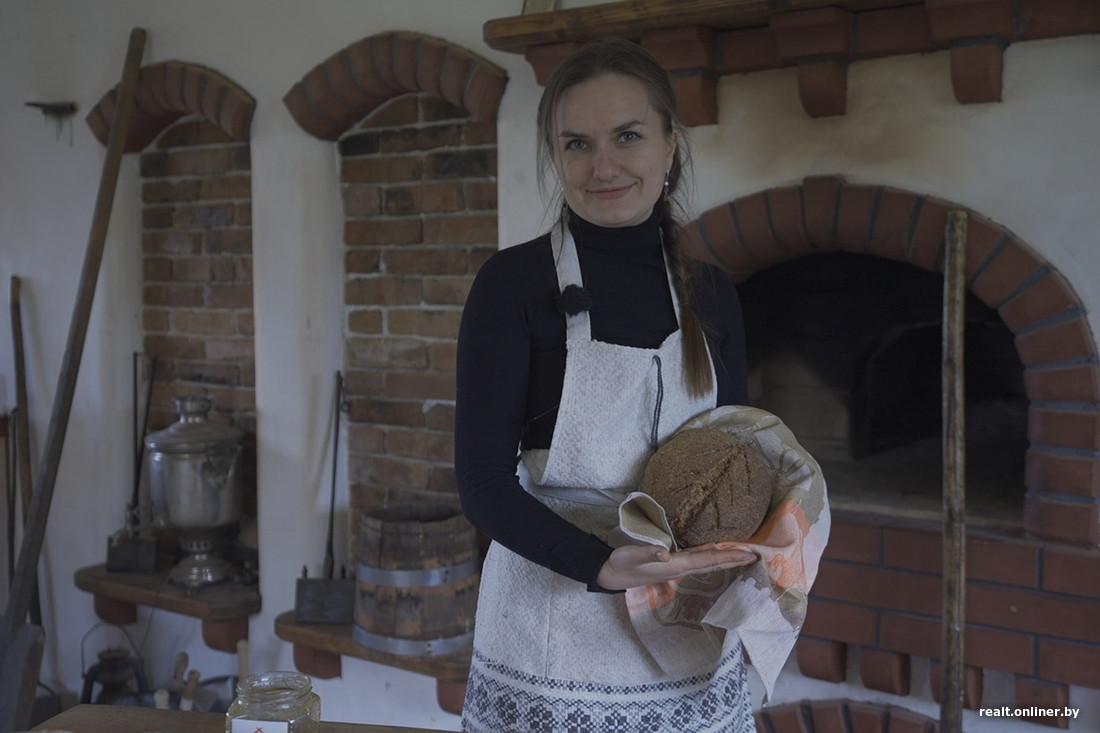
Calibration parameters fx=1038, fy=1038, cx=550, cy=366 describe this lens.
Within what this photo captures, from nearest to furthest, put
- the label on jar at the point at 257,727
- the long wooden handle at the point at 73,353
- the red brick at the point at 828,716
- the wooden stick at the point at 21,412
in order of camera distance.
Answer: the label on jar at the point at 257,727, the red brick at the point at 828,716, the long wooden handle at the point at 73,353, the wooden stick at the point at 21,412

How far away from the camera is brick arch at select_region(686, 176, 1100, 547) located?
1851mm

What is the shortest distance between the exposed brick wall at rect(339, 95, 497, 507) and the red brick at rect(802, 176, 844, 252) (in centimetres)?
83

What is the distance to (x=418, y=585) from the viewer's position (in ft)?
7.85

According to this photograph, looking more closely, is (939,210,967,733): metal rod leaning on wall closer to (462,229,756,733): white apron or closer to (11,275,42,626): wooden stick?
(462,229,756,733): white apron

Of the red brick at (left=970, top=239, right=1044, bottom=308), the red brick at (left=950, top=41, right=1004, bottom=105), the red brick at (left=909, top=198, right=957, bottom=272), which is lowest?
the red brick at (left=970, top=239, right=1044, bottom=308)

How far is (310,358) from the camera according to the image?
112 inches

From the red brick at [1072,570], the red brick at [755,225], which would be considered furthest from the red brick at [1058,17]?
the red brick at [1072,570]

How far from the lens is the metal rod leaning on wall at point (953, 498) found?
1.87m

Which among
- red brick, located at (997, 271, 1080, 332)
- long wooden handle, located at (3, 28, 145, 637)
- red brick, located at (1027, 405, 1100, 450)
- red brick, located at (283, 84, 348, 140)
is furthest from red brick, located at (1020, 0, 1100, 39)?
long wooden handle, located at (3, 28, 145, 637)

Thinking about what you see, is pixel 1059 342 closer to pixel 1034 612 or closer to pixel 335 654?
pixel 1034 612

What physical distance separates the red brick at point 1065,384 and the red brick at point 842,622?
538mm

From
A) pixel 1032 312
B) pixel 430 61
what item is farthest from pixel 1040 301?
pixel 430 61

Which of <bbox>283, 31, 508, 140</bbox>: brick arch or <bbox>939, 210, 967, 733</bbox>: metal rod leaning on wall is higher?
<bbox>283, 31, 508, 140</bbox>: brick arch

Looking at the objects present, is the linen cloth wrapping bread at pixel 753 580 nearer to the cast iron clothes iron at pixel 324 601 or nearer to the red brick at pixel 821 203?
the red brick at pixel 821 203
